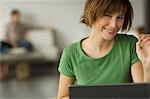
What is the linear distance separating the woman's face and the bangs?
0.4 inches

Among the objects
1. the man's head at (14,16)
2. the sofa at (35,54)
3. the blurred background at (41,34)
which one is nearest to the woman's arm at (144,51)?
the blurred background at (41,34)

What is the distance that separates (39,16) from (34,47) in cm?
66

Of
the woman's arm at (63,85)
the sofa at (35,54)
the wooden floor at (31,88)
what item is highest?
the woman's arm at (63,85)

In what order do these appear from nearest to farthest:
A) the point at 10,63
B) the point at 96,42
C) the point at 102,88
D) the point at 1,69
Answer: the point at 102,88 < the point at 96,42 < the point at 1,69 < the point at 10,63

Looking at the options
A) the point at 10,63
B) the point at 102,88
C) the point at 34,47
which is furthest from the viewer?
the point at 34,47

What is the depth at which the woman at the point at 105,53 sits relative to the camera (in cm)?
A: 105

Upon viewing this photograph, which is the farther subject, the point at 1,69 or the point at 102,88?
the point at 1,69

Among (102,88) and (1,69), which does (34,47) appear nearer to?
(1,69)

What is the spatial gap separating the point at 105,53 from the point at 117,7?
0.17m

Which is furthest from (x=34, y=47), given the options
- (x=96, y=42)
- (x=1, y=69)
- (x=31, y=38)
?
(x=96, y=42)

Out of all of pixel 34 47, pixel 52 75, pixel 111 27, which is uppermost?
pixel 111 27

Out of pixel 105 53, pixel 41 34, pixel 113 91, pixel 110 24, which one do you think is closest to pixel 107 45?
pixel 105 53

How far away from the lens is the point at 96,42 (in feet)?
3.82

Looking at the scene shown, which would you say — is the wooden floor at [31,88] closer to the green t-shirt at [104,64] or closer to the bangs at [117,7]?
the green t-shirt at [104,64]
